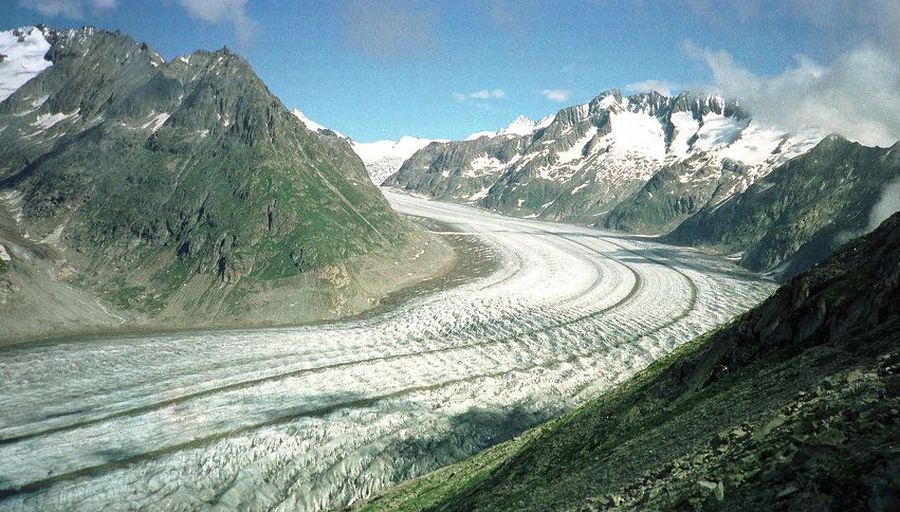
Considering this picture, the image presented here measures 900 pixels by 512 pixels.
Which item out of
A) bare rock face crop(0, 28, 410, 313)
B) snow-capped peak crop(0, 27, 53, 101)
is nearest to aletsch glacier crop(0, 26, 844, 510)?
bare rock face crop(0, 28, 410, 313)

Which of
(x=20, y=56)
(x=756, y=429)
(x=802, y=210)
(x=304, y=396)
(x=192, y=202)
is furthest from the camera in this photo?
(x=20, y=56)

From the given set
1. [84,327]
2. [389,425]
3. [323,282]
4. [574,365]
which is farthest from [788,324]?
[84,327]

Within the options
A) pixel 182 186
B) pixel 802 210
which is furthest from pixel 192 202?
pixel 802 210

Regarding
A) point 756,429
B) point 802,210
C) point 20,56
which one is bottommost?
point 756,429

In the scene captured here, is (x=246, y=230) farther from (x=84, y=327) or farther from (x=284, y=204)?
(x=84, y=327)

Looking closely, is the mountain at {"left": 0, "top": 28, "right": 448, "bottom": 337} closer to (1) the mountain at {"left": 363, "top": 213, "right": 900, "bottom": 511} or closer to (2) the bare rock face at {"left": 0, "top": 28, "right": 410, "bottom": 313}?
(2) the bare rock face at {"left": 0, "top": 28, "right": 410, "bottom": 313}

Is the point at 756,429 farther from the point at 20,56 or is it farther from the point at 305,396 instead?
the point at 20,56

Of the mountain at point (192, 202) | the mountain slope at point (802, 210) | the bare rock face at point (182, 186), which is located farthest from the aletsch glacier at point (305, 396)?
the mountain slope at point (802, 210)
